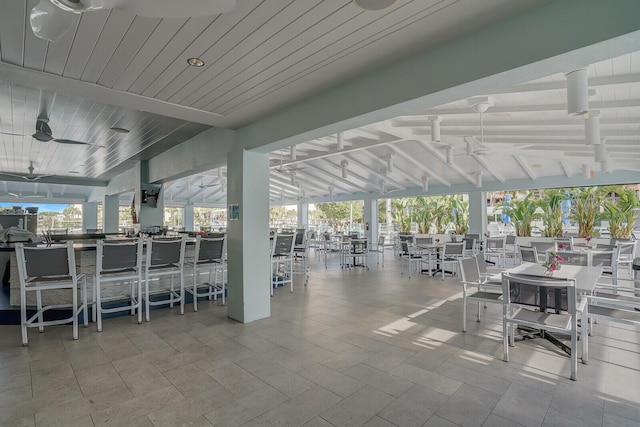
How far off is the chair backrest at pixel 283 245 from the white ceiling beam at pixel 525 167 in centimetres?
657

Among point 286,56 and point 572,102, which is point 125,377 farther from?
point 572,102

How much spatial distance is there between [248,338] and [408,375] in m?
1.78

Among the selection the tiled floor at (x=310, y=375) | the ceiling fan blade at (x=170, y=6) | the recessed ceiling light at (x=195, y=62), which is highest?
the recessed ceiling light at (x=195, y=62)

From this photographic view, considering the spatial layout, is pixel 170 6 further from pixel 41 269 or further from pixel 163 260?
pixel 163 260

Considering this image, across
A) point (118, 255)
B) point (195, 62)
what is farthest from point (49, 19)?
point (118, 255)

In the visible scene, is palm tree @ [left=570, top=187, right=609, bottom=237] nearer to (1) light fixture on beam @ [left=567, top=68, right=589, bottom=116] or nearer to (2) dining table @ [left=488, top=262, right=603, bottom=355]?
(2) dining table @ [left=488, top=262, right=603, bottom=355]

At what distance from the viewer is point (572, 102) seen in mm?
2943

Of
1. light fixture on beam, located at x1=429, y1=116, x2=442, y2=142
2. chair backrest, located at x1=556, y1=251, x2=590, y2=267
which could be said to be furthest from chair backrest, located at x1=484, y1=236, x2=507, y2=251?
light fixture on beam, located at x1=429, y1=116, x2=442, y2=142

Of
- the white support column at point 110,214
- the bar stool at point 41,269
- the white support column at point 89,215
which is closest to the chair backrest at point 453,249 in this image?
the bar stool at point 41,269

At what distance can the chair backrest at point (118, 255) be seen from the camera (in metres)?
3.74

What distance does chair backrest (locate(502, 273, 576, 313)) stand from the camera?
2.56 m

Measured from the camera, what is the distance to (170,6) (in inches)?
52.4

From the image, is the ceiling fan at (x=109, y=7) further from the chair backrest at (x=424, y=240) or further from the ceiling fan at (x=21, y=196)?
the ceiling fan at (x=21, y=196)

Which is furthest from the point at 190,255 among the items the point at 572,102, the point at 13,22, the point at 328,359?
the point at 572,102
